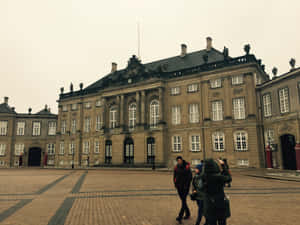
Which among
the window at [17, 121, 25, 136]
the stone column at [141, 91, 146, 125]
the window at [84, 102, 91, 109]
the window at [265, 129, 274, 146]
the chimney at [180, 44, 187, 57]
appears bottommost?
the window at [265, 129, 274, 146]

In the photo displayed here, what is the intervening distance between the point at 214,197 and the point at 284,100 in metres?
26.6

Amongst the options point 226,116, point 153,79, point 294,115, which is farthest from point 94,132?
point 294,115

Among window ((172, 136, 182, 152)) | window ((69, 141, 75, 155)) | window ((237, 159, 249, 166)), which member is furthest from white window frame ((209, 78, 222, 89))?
window ((69, 141, 75, 155))

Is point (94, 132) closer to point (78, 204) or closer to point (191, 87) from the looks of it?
point (191, 87)

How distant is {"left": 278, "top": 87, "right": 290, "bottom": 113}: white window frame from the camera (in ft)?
88.0

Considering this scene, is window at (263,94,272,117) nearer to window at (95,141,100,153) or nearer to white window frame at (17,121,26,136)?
window at (95,141,100,153)

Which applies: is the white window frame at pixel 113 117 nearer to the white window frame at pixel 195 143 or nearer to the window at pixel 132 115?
the window at pixel 132 115

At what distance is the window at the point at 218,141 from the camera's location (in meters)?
31.9

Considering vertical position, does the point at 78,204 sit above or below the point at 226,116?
below

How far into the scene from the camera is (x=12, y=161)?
50625 mm

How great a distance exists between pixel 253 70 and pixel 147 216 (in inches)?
1116

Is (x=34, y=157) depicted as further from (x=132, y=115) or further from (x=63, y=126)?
(x=132, y=115)

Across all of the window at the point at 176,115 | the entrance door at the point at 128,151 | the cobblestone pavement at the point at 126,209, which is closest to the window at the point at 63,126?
the entrance door at the point at 128,151

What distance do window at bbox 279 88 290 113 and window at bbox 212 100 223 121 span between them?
7548 millimetres
